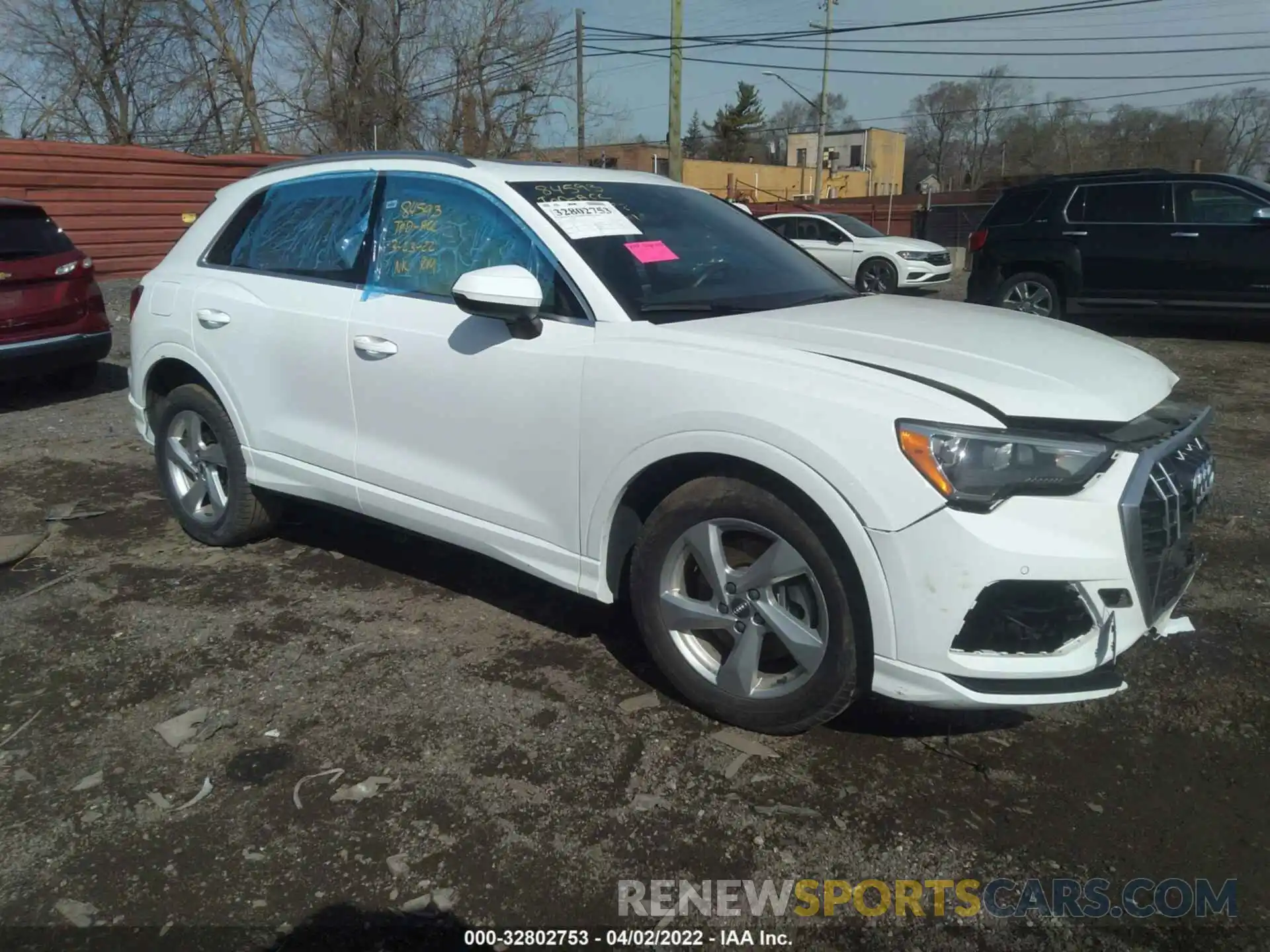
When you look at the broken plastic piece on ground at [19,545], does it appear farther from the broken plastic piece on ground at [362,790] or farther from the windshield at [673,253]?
the windshield at [673,253]

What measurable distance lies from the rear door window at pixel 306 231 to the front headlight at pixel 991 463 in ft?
7.83

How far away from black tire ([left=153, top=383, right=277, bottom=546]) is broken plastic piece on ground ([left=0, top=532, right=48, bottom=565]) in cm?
69

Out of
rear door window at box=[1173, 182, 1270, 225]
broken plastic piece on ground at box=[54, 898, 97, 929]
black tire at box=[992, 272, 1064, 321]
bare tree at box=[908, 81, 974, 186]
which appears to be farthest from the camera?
bare tree at box=[908, 81, 974, 186]

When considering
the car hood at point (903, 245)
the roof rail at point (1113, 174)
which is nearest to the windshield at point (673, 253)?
the roof rail at point (1113, 174)

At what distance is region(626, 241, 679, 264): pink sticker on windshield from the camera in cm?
346

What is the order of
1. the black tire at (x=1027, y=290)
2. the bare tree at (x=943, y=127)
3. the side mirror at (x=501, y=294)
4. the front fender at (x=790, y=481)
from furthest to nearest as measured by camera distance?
the bare tree at (x=943, y=127), the black tire at (x=1027, y=290), the side mirror at (x=501, y=294), the front fender at (x=790, y=481)

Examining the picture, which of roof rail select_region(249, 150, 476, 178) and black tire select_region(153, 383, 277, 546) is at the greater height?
roof rail select_region(249, 150, 476, 178)

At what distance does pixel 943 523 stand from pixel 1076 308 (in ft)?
31.4

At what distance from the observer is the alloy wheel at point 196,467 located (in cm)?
457

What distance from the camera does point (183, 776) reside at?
2.88m

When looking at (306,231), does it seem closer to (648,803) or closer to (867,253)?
(648,803)

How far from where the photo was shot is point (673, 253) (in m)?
3.60

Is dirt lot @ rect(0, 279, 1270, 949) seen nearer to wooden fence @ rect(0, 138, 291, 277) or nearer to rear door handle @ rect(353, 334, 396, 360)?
rear door handle @ rect(353, 334, 396, 360)

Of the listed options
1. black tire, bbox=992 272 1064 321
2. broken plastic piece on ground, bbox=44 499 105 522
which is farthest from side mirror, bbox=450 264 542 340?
black tire, bbox=992 272 1064 321
